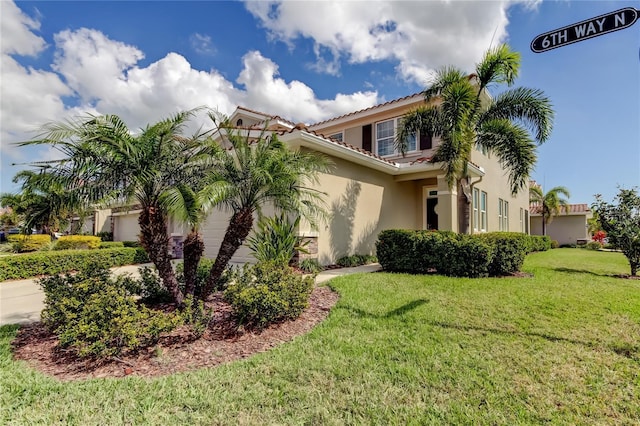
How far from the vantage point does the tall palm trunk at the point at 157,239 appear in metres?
5.39

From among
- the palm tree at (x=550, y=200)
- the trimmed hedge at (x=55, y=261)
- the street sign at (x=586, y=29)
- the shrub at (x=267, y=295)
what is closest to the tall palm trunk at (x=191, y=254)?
the shrub at (x=267, y=295)

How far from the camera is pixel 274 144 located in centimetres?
690

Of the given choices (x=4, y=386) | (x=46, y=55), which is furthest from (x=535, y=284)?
(x=46, y=55)

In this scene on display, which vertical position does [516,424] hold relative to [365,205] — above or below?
below

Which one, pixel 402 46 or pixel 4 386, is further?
pixel 402 46

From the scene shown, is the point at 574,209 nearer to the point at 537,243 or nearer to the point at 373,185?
the point at 537,243

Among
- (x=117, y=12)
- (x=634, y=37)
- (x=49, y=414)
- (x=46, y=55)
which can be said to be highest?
(x=117, y=12)

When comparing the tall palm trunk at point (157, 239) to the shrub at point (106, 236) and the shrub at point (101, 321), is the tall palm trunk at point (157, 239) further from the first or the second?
the shrub at point (106, 236)

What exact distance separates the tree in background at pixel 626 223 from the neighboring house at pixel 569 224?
2516cm

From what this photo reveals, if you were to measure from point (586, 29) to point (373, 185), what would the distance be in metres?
10.3

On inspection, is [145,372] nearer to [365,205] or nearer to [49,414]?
[49,414]

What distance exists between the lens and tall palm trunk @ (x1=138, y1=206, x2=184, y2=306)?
5.39m

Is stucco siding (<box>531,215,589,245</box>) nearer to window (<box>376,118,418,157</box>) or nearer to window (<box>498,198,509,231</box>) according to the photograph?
window (<box>498,198,509,231</box>)

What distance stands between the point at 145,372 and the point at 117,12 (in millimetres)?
8311
